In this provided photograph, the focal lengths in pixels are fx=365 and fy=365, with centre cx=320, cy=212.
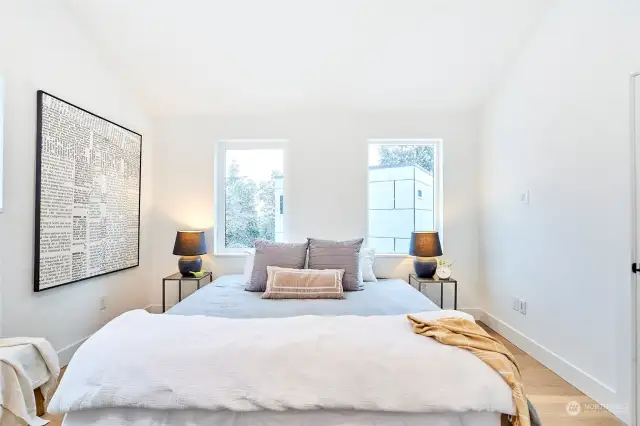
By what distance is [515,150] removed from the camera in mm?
3098

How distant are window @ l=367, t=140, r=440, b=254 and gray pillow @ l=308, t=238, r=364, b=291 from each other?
772mm

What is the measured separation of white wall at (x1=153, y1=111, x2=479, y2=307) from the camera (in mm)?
3789

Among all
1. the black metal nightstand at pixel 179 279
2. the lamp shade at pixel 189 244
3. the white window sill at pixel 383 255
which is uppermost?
the lamp shade at pixel 189 244

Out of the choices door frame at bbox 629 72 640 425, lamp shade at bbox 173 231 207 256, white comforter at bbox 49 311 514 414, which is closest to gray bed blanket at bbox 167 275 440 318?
white comforter at bbox 49 311 514 414

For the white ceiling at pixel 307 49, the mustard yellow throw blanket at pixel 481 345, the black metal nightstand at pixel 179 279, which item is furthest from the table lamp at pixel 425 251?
the black metal nightstand at pixel 179 279

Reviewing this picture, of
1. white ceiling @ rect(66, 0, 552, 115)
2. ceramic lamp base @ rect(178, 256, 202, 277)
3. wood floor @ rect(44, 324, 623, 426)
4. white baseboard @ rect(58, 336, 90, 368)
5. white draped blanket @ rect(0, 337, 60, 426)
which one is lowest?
wood floor @ rect(44, 324, 623, 426)

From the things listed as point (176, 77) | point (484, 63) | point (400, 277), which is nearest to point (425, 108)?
point (484, 63)

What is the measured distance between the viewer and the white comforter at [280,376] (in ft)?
4.86

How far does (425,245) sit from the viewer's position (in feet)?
11.2

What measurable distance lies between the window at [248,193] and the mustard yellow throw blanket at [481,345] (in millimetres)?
2333

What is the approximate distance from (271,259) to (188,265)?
0.99 meters

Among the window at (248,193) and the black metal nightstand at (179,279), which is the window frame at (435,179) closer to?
the window at (248,193)

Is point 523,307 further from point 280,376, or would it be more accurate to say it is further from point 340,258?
point 280,376

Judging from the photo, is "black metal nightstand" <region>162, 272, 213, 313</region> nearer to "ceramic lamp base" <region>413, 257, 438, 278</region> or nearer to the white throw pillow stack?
the white throw pillow stack
